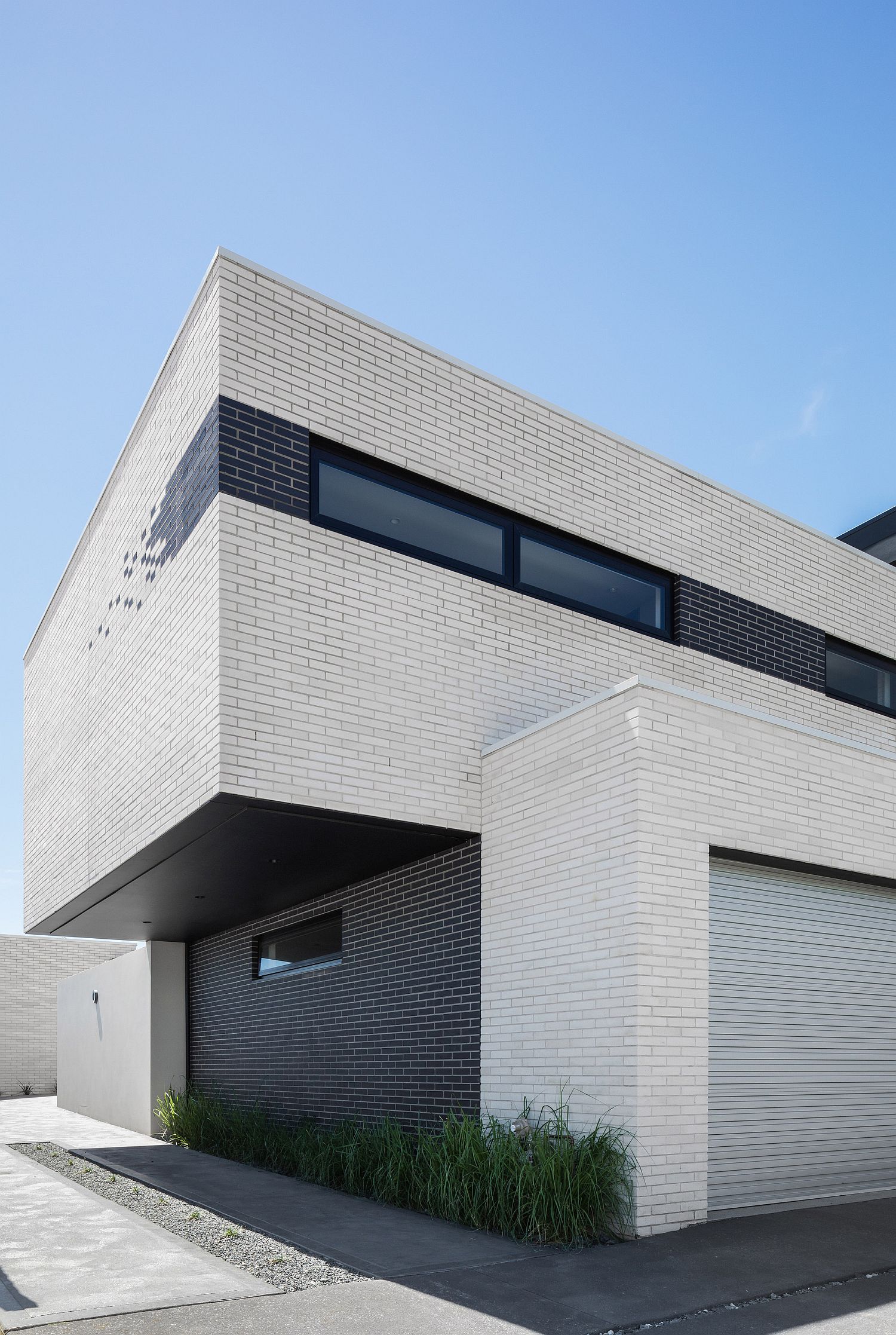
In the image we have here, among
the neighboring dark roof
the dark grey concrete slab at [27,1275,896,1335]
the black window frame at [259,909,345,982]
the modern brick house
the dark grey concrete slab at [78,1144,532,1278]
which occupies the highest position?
the neighboring dark roof

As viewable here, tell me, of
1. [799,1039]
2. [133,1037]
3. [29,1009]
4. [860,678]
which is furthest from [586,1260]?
[29,1009]

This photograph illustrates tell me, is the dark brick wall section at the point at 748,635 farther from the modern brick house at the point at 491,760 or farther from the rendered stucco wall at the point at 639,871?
the rendered stucco wall at the point at 639,871

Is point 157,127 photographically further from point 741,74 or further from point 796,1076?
point 796,1076

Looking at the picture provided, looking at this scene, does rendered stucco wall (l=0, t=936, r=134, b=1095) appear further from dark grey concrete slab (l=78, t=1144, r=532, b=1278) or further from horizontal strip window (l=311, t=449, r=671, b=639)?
horizontal strip window (l=311, t=449, r=671, b=639)

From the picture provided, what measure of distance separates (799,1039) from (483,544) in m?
5.16

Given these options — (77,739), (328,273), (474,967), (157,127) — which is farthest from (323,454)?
(77,739)

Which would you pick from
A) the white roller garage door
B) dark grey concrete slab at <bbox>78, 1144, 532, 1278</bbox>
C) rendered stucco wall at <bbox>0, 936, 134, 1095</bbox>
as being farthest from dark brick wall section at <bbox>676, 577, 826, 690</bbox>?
rendered stucco wall at <bbox>0, 936, 134, 1095</bbox>

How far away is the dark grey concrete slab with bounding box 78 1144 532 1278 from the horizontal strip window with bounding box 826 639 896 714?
8.11 metres

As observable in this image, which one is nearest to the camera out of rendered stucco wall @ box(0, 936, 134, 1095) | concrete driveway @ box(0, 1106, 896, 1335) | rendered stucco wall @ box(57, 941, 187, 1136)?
concrete driveway @ box(0, 1106, 896, 1335)

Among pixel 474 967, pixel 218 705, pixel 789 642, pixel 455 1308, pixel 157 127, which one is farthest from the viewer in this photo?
pixel 789 642

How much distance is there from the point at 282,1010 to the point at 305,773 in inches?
230

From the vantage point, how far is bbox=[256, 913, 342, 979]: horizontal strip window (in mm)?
12508

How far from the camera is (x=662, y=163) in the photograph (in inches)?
432

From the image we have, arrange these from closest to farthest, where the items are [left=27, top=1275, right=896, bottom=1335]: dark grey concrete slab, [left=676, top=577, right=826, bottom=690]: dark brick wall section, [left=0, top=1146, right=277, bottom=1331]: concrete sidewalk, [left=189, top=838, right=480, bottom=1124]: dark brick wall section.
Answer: [left=27, top=1275, right=896, bottom=1335]: dark grey concrete slab, [left=0, top=1146, right=277, bottom=1331]: concrete sidewalk, [left=189, top=838, right=480, bottom=1124]: dark brick wall section, [left=676, top=577, right=826, bottom=690]: dark brick wall section
